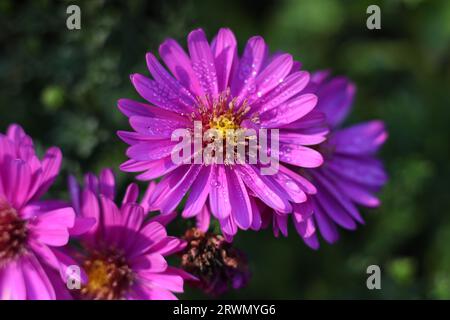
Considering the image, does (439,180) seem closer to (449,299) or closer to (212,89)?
(449,299)

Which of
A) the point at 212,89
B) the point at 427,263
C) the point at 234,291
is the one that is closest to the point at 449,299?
the point at 427,263

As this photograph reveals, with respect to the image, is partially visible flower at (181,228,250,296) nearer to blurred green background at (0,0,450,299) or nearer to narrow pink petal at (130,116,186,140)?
blurred green background at (0,0,450,299)

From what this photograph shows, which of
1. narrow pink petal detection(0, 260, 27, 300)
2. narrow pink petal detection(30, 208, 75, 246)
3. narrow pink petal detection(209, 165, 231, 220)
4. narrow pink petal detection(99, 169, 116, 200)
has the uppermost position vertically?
narrow pink petal detection(99, 169, 116, 200)

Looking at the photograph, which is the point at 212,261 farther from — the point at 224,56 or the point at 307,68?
the point at 307,68

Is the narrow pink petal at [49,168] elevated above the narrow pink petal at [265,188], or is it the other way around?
the narrow pink petal at [49,168]

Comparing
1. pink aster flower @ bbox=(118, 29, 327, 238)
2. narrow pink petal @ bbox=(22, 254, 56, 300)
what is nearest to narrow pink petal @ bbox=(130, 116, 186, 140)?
pink aster flower @ bbox=(118, 29, 327, 238)

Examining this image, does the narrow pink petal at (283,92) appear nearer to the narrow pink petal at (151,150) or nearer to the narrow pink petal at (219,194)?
Result: the narrow pink petal at (219,194)

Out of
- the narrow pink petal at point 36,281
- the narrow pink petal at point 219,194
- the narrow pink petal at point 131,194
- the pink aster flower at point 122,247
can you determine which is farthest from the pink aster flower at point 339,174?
the narrow pink petal at point 36,281
